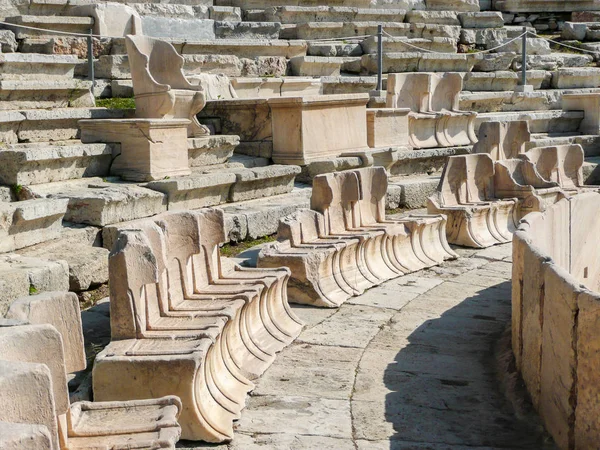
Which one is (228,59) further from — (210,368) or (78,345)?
(78,345)

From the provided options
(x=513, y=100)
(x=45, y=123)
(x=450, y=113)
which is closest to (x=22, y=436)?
(x=45, y=123)

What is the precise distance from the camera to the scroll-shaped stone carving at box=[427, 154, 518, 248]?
920 centimetres

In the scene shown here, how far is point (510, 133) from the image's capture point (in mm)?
11836

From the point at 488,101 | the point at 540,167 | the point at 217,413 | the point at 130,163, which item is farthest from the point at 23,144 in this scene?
the point at 488,101

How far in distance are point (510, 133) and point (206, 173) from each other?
15.4 feet

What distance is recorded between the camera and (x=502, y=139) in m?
11.7

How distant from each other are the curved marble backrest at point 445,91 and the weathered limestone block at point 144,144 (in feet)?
17.9

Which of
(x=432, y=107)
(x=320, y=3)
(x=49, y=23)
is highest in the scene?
(x=320, y=3)

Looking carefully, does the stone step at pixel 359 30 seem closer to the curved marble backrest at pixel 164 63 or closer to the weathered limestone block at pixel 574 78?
the weathered limestone block at pixel 574 78

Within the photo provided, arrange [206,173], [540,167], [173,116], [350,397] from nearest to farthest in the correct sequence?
[350,397]
[206,173]
[173,116]
[540,167]

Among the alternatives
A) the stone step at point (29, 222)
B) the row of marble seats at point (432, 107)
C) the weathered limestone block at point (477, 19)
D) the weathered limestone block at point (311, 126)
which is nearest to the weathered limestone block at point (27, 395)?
the stone step at point (29, 222)

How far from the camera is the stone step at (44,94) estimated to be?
8742 millimetres

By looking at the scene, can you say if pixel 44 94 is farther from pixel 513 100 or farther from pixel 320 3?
pixel 513 100

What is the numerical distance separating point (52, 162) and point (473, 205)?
4188 millimetres
